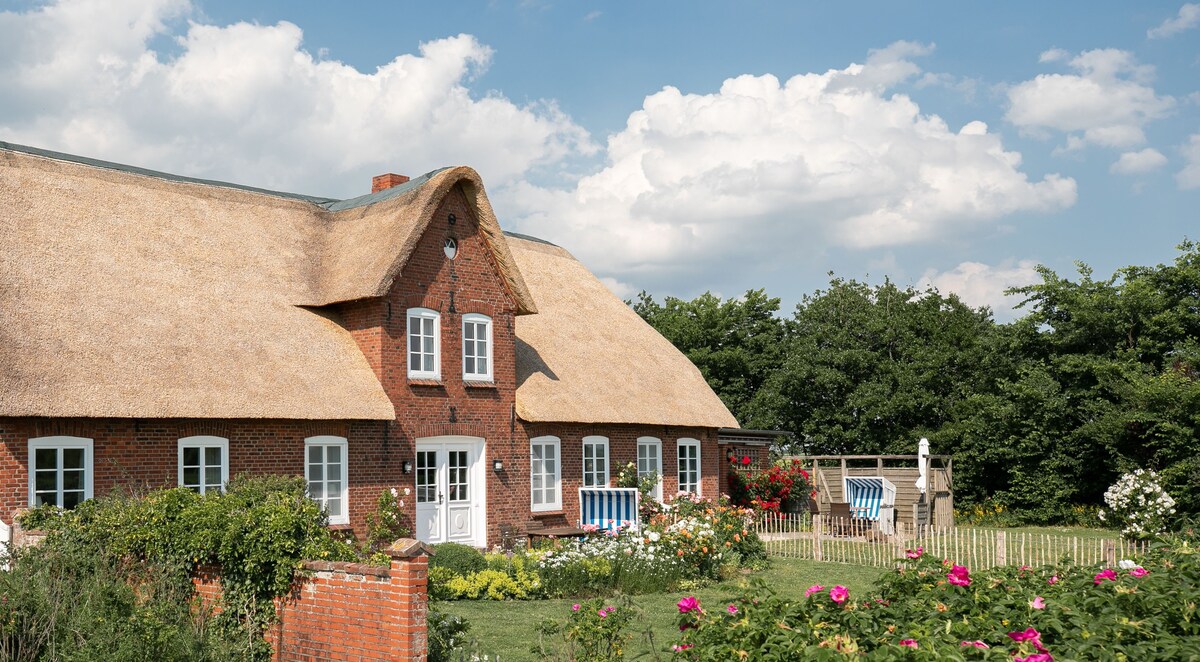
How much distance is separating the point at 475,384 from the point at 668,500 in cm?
582

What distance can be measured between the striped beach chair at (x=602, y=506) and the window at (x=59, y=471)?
9.72 metres

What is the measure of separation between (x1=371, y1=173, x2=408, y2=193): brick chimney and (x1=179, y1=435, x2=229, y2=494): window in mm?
8476

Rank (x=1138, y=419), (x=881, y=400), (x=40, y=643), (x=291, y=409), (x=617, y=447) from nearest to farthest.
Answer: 1. (x=40, y=643)
2. (x=291, y=409)
3. (x=617, y=447)
4. (x=1138, y=419)
5. (x=881, y=400)

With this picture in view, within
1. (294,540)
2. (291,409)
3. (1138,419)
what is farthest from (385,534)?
(1138,419)

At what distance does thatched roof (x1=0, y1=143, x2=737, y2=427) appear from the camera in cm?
1461

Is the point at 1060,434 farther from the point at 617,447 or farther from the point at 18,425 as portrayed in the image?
the point at 18,425

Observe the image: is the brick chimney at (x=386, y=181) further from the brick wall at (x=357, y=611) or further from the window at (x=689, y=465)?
the brick wall at (x=357, y=611)

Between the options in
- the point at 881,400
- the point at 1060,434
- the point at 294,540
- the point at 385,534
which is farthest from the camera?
the point at 881,400

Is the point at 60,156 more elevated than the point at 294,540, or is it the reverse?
the point at 60,156

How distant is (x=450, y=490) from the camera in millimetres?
19594

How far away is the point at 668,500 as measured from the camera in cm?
2328

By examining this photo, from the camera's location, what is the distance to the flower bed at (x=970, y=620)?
6.03 m

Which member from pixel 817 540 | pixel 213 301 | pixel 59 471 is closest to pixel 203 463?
pixel 59 471

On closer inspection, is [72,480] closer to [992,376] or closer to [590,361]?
[590,361]
